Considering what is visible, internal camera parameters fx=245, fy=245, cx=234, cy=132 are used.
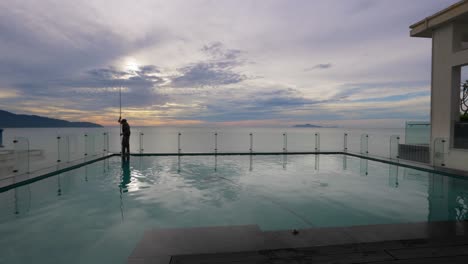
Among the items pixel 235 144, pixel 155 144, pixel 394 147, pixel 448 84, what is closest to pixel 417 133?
pixel 394 147

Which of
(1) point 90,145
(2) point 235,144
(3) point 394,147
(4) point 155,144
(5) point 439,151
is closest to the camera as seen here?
(5) point 439,151

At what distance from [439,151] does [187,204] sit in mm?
7988

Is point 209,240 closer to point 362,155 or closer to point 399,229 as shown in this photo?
point 399,229

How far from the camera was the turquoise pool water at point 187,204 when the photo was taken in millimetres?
2842

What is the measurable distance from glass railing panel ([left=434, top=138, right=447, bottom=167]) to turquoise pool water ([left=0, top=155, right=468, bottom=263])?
134 cm

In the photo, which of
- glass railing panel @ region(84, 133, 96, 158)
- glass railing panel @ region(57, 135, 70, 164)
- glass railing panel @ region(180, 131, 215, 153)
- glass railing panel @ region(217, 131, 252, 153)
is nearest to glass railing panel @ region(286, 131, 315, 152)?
glass railing panel @ region(217, 131, 252, 153)

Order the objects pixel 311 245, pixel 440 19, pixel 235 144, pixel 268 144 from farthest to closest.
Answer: pixel 235 144 < pixel 268 144 < pixel 440 19 < pixel 311 245

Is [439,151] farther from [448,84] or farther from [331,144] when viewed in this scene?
[331,144]

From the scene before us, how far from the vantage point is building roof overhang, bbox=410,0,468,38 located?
6793 millimetres

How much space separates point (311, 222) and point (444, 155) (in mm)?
6729

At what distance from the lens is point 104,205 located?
13.6 ft

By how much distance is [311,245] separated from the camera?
2.18 m

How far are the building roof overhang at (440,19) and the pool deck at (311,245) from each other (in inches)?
280

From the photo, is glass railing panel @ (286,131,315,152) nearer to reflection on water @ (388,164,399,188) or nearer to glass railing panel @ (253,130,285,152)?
glass railing panel @ (253,130,285,152)
